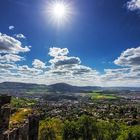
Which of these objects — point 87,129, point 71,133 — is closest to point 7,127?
point 71,133

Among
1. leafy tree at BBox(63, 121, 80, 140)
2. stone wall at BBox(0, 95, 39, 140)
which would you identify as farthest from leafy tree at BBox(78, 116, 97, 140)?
stone wall at BBox(0, 95, 39, 140)

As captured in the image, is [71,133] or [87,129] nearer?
[71,133]

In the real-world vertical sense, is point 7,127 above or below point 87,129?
above

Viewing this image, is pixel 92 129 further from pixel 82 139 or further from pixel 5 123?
pixel 5 123

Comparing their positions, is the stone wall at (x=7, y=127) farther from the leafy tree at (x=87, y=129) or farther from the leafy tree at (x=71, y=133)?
the leafy tree at (x=87, y=129)

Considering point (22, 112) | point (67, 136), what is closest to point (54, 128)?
point (67, 136)

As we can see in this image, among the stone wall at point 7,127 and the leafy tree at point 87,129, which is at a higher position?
the stone wall at point 7,127

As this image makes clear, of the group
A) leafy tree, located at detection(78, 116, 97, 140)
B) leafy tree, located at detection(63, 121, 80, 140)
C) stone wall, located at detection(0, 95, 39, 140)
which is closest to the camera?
stone wall, located at detection(0, 95, 39, 140)

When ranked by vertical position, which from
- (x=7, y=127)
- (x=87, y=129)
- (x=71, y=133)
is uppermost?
(x=7, y=127)

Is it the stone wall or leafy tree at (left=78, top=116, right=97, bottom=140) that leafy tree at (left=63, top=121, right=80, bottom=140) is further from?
the stone wall

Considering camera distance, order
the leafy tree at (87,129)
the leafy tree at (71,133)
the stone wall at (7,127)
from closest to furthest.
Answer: the stone wall at (7,127), the leafy tree at (71,133), the leafy tree at (87,129)

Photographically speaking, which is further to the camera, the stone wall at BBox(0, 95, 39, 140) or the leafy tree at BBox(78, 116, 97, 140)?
the leafy tree at BBox(78, 116, 97, 140)

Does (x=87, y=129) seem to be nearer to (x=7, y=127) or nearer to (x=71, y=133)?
(x=71, y=133)

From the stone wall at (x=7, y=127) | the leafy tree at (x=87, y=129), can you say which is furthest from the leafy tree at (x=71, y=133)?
the stone wall at (x=7, y=127)
